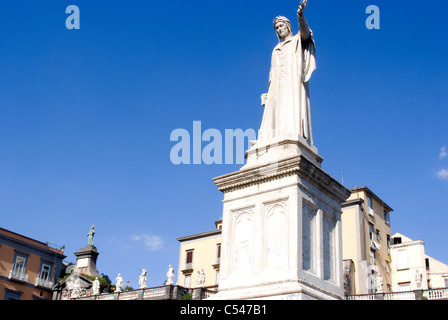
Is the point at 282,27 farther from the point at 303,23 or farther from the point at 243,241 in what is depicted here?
the point at 243,241

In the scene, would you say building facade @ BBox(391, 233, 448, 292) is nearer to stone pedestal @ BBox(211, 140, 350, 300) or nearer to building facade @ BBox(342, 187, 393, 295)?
building facade @ BBox(342, 187, 393, 295)

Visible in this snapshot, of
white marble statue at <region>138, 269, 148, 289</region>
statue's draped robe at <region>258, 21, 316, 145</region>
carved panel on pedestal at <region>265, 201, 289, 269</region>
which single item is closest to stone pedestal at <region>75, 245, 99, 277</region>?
white marble statue at <region>138, 269, 148, 289</region>

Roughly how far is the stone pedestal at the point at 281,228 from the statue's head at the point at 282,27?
2.93 meters

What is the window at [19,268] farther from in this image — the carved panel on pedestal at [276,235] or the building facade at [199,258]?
the carved panel on pedestal at [276,235]

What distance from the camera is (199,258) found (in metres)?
65.1

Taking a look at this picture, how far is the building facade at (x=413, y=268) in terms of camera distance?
57688mm

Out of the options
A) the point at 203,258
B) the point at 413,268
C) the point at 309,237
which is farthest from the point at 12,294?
the point at 309,237

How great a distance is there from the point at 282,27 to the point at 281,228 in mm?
4881

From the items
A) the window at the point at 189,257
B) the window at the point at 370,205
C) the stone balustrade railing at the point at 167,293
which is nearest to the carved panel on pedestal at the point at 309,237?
the stone balustrade railing at the point at 167,293

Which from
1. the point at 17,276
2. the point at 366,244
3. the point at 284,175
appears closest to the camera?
the point at 284,175

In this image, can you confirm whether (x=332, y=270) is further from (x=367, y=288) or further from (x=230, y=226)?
(x=367, y=288)

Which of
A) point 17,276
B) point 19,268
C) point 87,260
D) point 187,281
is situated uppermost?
point 87,260

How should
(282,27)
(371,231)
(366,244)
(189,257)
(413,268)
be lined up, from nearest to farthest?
1. (282,27)
2. (366,244)
3. (371,231)
4. (413,268)
5. (189,257)

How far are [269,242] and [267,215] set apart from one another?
518mm
